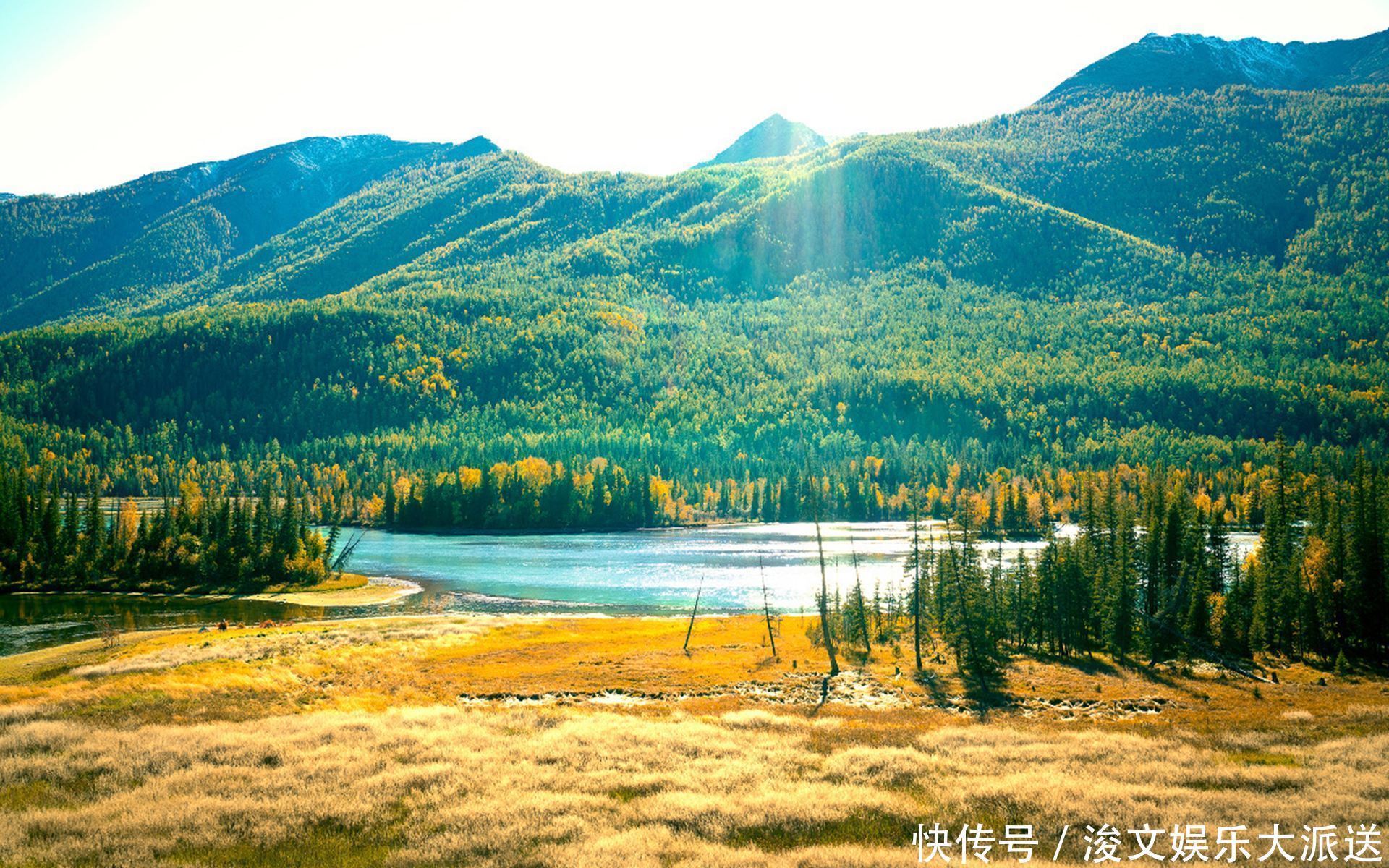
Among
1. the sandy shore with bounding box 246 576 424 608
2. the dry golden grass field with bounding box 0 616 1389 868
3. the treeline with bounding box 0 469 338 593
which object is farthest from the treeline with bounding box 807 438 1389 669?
the treeline with bounding box 0 469 338 593

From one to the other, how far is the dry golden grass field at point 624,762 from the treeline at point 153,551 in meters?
57.0

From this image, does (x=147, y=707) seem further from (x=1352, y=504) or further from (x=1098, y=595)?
(x=1352, y=504)

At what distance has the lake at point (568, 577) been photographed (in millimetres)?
92250

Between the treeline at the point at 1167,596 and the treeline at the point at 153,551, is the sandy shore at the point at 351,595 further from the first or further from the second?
the treeline at the point at 1167,596

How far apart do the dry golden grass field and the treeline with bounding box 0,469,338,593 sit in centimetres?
5696

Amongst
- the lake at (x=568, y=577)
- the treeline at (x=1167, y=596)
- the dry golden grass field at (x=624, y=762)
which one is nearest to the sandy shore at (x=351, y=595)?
the lake at (x=568, y=577)

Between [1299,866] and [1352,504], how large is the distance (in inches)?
2548

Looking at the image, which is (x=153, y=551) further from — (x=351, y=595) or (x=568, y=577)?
(x=568, y=577)

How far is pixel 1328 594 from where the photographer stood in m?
66.6

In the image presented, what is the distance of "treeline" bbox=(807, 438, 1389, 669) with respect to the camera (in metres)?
65.6

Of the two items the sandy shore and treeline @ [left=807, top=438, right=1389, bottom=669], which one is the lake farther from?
treeline @ [left=807, top=438, right=1389, bottom=669]

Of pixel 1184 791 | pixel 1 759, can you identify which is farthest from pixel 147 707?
pixel 1184 791

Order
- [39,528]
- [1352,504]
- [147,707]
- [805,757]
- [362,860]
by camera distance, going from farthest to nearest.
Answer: [39,528], [1352,504], [147,707], [805,757], [362,860]

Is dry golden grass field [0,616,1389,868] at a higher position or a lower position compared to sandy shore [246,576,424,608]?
higher
